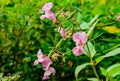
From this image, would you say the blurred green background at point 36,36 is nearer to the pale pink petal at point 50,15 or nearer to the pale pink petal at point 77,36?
the pale pink petal at point 50,15

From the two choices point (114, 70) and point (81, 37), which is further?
point (114, 70)

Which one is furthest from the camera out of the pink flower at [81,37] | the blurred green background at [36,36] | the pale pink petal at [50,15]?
the blurred green background at [36,36]

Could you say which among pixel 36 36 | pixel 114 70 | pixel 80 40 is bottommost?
pixel 36 36

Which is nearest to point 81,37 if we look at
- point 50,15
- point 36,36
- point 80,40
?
point 80,40

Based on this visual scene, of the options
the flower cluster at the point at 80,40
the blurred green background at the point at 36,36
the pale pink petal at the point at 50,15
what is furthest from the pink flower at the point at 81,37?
the blurred green background at the point at 36,36

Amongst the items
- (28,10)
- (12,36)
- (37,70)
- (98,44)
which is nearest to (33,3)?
(28,10)

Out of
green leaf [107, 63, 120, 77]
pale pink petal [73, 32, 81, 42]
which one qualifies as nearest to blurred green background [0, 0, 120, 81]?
green leaf [107, 63, 120, 77]

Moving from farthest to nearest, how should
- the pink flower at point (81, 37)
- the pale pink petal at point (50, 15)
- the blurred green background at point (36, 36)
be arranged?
the blurred green background at point (36, 36), the pale pink petal at point (50, 15), the pink flower at point (81, 37)

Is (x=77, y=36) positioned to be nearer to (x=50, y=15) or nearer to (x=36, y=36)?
(x=50, y=15)

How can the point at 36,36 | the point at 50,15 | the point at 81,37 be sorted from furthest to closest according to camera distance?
the point at 36,36, the point at 50,15, the point at 81,37
